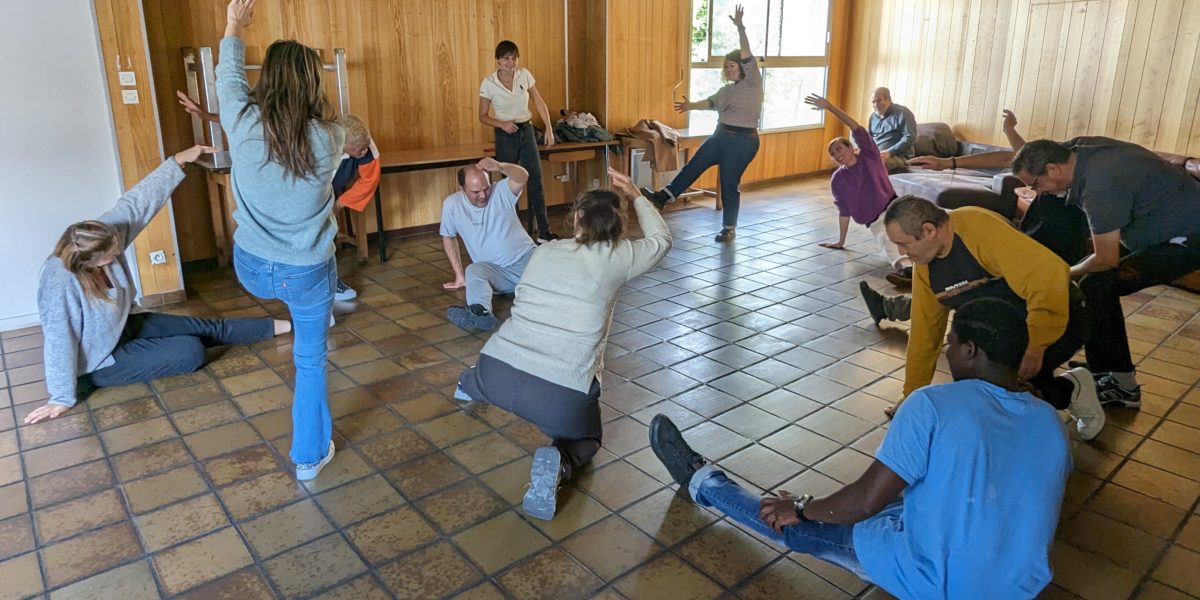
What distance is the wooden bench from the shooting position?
5.35m

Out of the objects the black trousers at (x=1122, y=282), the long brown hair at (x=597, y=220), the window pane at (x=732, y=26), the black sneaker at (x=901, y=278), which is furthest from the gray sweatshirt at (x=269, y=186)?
the window pane at (x=732, y=26)

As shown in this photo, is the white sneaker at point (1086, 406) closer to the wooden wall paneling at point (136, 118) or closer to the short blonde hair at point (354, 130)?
the short blonde hair at point (354, 130)

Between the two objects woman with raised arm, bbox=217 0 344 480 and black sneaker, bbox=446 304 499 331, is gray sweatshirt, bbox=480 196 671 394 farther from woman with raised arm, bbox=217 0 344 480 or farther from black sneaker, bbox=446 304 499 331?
black sneaker, bbox=446 304 499 331

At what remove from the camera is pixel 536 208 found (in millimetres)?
6465

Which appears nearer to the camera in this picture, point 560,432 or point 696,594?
point 696,594

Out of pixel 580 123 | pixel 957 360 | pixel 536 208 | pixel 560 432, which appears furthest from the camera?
pixel 580 123

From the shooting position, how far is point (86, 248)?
3352 mm

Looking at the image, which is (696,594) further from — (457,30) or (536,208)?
(457,30)

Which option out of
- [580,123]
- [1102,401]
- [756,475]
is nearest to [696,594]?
[756,475]

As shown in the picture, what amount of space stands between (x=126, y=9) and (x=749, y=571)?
4.36 metres

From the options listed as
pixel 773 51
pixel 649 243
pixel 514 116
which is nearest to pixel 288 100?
pixel 649 243

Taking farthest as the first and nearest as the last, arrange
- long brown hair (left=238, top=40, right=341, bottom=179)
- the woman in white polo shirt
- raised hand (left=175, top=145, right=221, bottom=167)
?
1. the woman in white polo shirt
2. raised hand (left=175, top=145, right=221, bottom=167)
3. long brown hair (left=238, top=40, right=341, bottom=179)

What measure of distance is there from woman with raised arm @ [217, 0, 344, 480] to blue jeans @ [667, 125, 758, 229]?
4275 mm

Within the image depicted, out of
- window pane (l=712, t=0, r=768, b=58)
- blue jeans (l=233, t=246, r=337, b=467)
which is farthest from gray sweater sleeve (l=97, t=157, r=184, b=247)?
window pane (l=712, t=0, r=768, b=58)
